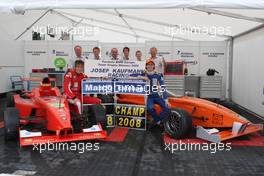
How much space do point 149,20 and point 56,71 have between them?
12.8 ft

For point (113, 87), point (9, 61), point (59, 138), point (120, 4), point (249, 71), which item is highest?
point (120, 4)

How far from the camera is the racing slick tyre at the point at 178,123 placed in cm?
544

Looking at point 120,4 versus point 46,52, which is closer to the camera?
point 120,4

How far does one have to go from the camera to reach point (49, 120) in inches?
204

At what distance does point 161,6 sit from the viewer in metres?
4.66

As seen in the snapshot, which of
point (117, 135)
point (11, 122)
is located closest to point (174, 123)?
point (117, 135)

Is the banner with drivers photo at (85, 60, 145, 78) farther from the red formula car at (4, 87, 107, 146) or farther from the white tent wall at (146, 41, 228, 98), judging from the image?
the white tent wall at (146, 41, 228, 98)

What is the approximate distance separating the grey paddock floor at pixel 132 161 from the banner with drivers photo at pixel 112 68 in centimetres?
195

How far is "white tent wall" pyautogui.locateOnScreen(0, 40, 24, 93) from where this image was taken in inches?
450

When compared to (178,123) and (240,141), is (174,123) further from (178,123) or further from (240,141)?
(240,141)

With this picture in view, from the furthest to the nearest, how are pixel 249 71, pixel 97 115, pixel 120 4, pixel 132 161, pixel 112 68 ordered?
1. pixel 249 71
2. pixel 112 68
3. pixel 97 115
4. pixel 120 4
5. pixel 132 161

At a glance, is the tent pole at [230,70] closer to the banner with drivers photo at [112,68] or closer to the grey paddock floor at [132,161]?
the banner with drivers photo at [112,68]

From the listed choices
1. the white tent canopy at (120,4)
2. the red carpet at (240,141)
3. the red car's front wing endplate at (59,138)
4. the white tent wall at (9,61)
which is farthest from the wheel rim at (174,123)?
the white tent wall at (9,61)

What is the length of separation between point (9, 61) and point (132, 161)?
8931 millimetres
